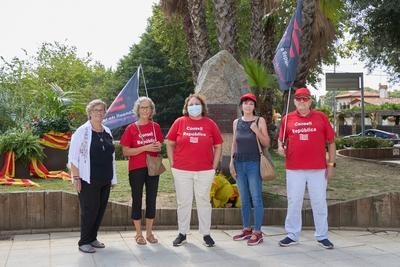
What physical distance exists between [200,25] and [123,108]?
24.7 ft

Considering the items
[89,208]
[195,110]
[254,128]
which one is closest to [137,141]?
[195,110]

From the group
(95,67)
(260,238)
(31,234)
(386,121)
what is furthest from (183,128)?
(386,121)

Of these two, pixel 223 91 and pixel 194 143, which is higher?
pixel 223 91

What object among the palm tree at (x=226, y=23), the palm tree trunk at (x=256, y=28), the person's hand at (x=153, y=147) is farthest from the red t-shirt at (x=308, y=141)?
the palm tree trunk at (x=256, y=28)

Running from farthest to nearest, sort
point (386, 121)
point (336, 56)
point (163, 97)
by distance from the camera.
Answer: point (386, 121)
point (163, 97)
point (336, 56)

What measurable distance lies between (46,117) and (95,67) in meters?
35.3

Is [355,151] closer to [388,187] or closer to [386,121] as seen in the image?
[388,187]

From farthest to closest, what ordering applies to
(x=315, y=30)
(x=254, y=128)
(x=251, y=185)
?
(x=315, y=30)
(x=251, y=185)
(x=254, y=128)

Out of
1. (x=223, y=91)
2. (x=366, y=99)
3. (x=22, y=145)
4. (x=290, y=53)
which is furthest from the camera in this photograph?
(x=366, y=99)

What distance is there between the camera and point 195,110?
5531 mm

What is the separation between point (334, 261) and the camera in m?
4.95

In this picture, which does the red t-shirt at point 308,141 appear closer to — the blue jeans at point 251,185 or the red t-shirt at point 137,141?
the blue jeans at point 251,185

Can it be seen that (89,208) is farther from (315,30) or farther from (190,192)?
(315,30)

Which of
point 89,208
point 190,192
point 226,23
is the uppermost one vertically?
point 226,23
